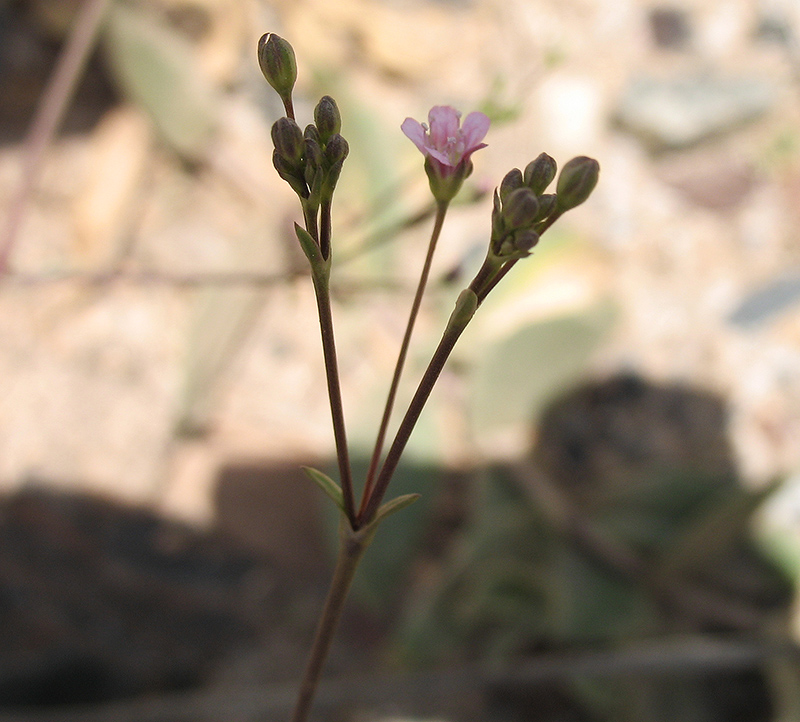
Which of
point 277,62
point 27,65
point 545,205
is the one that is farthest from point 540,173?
point 27,65

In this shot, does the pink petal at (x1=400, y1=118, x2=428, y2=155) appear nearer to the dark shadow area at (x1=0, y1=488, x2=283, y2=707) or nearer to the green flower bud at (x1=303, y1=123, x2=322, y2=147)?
the green flower bud at (x1=303, y1=123, x2=322, y2=147)

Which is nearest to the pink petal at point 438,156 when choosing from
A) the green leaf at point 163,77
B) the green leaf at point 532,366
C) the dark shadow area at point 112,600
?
the green leaf at point 532,366

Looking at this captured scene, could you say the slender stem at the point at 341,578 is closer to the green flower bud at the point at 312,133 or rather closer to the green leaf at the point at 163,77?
the green flower bud at the point at 312,133

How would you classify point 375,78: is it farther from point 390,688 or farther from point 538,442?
point 390,688

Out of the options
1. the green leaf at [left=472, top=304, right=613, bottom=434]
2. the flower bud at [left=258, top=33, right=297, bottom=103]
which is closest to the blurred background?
the green leaf at [left=472, top=304, right=613, bottom=434]

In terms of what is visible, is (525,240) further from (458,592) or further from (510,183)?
(458,592)

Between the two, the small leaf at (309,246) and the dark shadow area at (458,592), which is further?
the dark shadow area at (458,592)

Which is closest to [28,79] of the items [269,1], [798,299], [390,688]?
[269,1]
